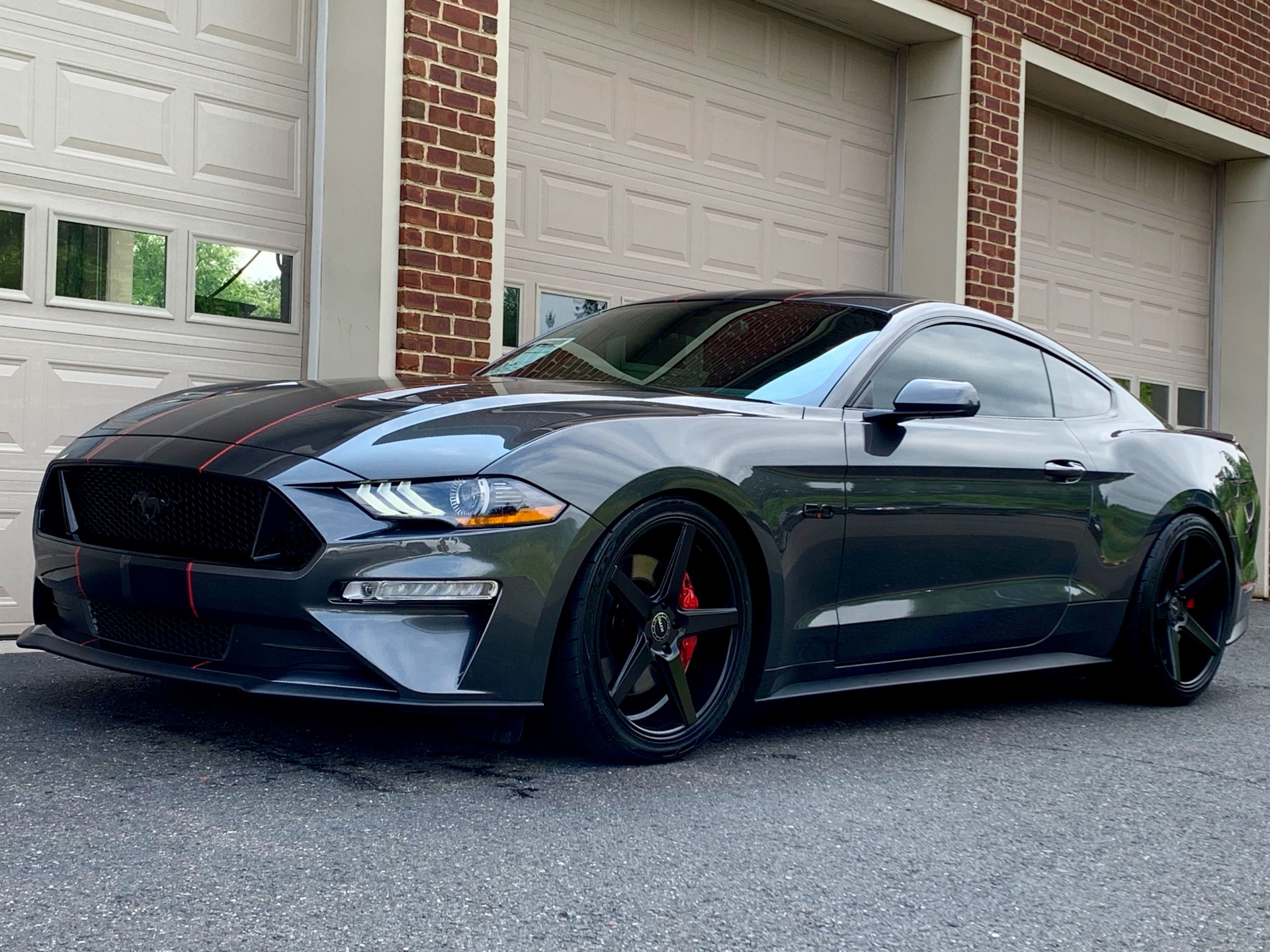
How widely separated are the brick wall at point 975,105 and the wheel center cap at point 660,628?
333 cm

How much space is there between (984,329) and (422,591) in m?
2.55

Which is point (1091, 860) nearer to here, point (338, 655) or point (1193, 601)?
point (338, 655)

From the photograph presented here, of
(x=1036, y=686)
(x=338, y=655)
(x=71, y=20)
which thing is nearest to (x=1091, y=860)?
(x=338, y=655)

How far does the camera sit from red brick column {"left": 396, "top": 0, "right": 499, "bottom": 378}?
22.5ft

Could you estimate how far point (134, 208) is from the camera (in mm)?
6637

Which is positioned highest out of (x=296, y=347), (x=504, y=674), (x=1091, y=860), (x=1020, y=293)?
(x=1020, y=293)

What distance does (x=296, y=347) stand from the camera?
7.16m

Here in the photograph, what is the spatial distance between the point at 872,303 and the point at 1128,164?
8304mm

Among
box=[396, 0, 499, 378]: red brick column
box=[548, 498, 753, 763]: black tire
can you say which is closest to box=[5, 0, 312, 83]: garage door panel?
box=[396, 0, 499, 378]: red brick column

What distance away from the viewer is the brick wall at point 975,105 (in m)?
6.90

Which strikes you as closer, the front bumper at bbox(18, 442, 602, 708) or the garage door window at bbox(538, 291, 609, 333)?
the front bumper at bbox(18, 442, 602, 708)

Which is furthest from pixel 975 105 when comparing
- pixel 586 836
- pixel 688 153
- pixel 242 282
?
pixel 586 836

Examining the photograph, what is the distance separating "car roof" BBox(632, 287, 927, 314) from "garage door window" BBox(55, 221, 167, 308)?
2.69 m

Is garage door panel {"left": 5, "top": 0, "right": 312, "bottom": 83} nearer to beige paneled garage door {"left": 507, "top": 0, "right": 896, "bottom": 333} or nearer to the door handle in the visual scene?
beige paneled garage door {"left": 507, "top": 0, "right": 896, "bottom": 333}
